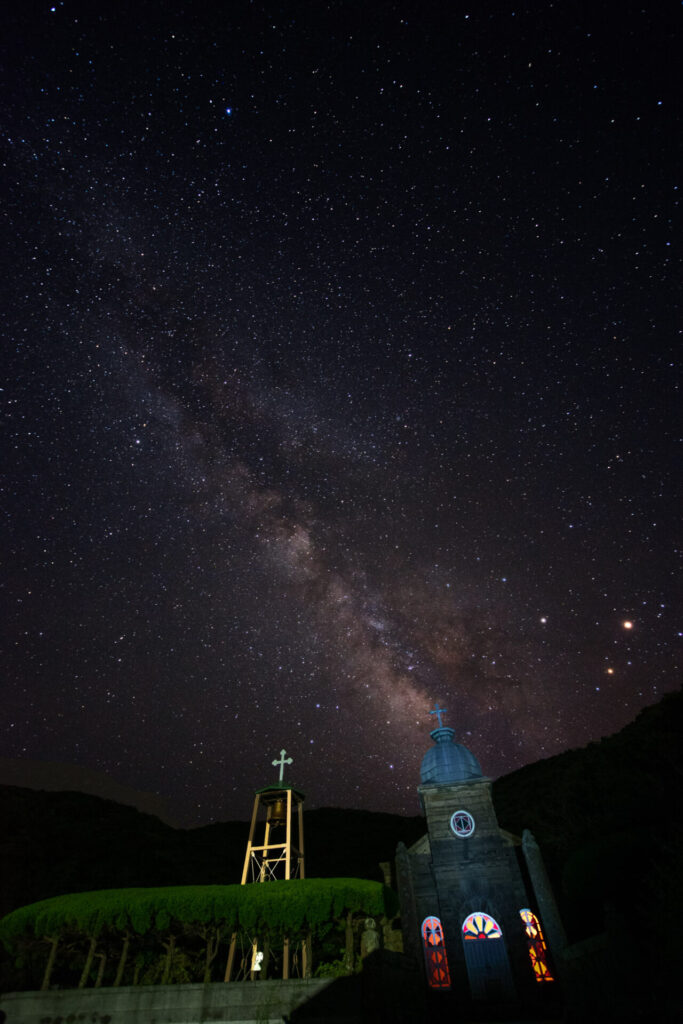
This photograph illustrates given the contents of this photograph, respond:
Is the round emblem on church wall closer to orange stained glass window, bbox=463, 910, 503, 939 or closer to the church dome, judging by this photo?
the church dome

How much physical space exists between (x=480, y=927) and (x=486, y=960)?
3.60 feet

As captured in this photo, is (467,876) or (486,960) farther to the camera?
(467,876)

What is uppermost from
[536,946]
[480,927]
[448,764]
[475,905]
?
[448,764]

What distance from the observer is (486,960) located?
23.0 metres

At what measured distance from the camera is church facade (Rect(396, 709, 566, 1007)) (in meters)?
22.4

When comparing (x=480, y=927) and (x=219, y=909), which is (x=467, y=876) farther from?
(x=219, y=909)

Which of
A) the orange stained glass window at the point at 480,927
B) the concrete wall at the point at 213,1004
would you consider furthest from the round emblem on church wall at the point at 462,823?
the concrete wall at the point at 213,1004

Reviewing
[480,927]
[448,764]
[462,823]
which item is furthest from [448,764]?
[480,927]

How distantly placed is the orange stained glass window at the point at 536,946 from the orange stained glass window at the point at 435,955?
11.3 feet

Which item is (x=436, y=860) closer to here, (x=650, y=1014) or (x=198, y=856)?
(x=650, y=1014)

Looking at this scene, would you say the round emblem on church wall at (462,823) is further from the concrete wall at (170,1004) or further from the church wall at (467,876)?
the concrete wall at (170,1004)

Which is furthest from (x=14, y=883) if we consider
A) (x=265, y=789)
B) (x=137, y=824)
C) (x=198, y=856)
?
(x=265, y=789)

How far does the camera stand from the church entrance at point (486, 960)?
22.2 metres

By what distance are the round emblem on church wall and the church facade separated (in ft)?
0.14
